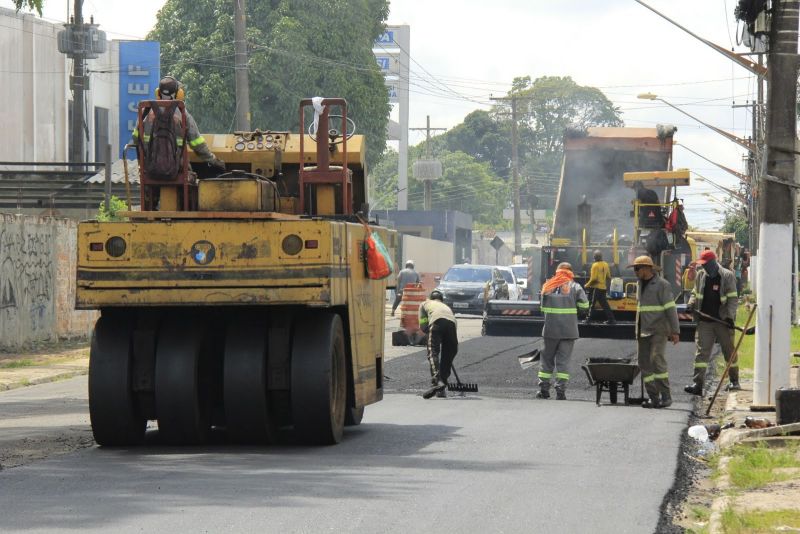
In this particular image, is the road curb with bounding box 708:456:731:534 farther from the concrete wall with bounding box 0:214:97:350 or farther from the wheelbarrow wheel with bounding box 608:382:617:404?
the concrete wall with bounding box 0:214:97:350

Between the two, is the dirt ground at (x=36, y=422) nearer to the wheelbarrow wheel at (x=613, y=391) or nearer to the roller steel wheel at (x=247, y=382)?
the roller steel wheel at (x=247, y=382)

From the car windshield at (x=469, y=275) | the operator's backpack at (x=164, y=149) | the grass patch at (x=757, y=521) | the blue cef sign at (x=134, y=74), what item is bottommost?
the grass patch at (x=757, y=521)

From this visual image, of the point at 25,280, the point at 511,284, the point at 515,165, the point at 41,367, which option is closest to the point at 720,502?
the point at 41,367

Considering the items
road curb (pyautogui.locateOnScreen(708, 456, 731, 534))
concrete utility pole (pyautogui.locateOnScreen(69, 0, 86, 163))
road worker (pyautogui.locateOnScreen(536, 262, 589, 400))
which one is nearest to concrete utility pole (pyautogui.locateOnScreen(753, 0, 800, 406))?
road curb (pyautogui.locateOnScreen(708, 456, 731, 534))

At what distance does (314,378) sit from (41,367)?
11797 millimetres

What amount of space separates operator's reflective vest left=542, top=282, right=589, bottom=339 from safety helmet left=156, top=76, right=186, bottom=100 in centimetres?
649

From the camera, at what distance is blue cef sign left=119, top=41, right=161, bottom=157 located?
43.6 metres

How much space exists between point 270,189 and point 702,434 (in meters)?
4.55

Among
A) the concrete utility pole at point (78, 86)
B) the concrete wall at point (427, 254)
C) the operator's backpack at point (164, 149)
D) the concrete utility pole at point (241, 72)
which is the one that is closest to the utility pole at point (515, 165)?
the concrete wall at point (427, 254)

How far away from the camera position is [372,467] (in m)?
10.2

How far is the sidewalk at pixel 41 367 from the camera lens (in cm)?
1997

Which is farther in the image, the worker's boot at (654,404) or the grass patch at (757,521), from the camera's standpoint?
the worker's boot at (654,404)

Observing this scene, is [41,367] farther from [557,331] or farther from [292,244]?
[292,244]

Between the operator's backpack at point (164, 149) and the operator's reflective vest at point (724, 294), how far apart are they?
25.0 feet
